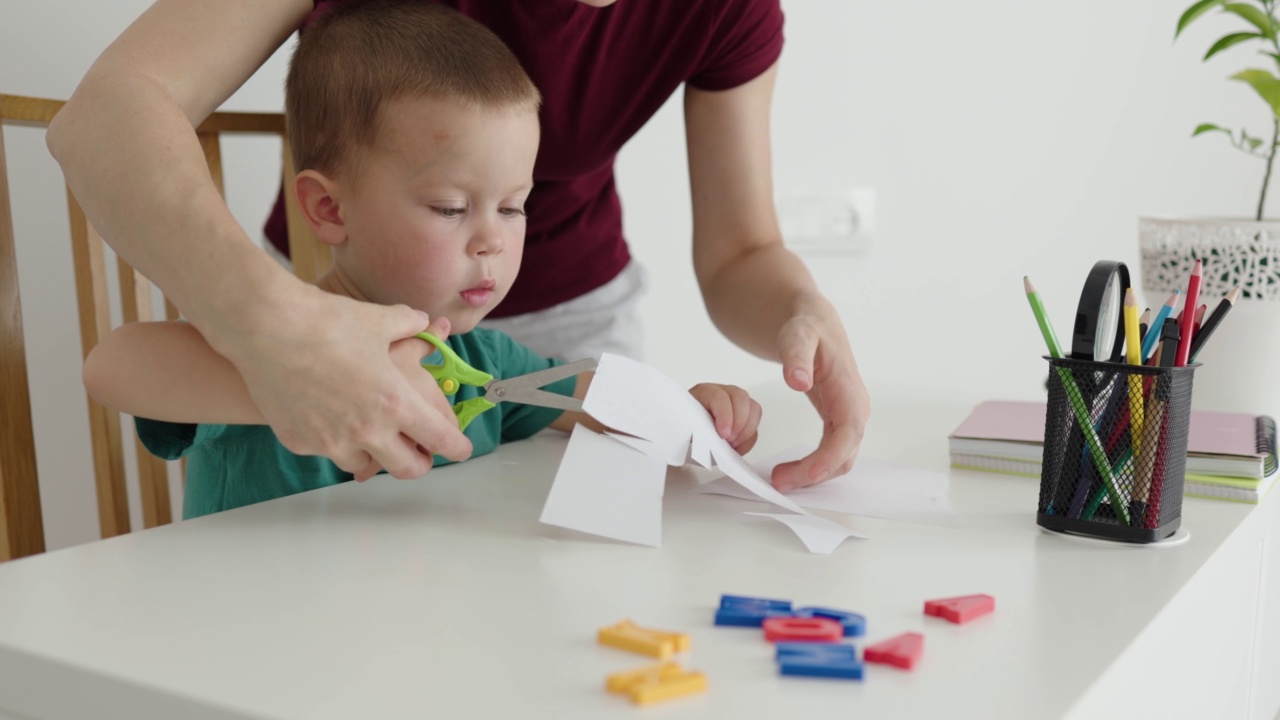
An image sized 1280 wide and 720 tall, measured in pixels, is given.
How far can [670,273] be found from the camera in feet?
7.28


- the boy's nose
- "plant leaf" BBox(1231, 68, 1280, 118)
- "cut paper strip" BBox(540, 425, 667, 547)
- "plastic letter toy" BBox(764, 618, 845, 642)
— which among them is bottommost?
"cut paper strip" BBox(540, 425, 667, 547)

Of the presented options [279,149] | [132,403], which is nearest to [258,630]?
[132,403]

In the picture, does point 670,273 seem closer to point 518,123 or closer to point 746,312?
point 746,312

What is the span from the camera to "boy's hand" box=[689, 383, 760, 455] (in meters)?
0.83

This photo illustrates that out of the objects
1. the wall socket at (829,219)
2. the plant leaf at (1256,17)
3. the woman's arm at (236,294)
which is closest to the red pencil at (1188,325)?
the woman's arm at (236,294)

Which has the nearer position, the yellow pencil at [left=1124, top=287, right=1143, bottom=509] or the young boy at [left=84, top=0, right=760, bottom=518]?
the yellow pencil at [left=1124, top=287, right=1143, bottom=509]

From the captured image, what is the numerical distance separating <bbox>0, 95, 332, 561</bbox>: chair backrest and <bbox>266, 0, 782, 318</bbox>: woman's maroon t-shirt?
0.85 feet

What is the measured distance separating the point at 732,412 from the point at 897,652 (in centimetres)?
40

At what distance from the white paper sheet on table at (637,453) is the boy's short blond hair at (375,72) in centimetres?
25

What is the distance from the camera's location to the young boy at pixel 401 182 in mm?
808

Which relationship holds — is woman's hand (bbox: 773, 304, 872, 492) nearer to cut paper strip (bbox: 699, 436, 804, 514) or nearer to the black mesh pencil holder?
cut paper strip (bbox: 699, 436, 804, 514)

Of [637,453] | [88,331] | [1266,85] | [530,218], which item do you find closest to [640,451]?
[637,453]

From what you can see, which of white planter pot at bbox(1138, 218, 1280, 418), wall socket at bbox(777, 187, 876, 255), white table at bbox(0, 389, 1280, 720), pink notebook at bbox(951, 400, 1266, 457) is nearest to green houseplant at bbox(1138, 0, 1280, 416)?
white planter pot at bbox(1138, 218, 1280, 418)

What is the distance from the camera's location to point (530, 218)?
1.22 metres
